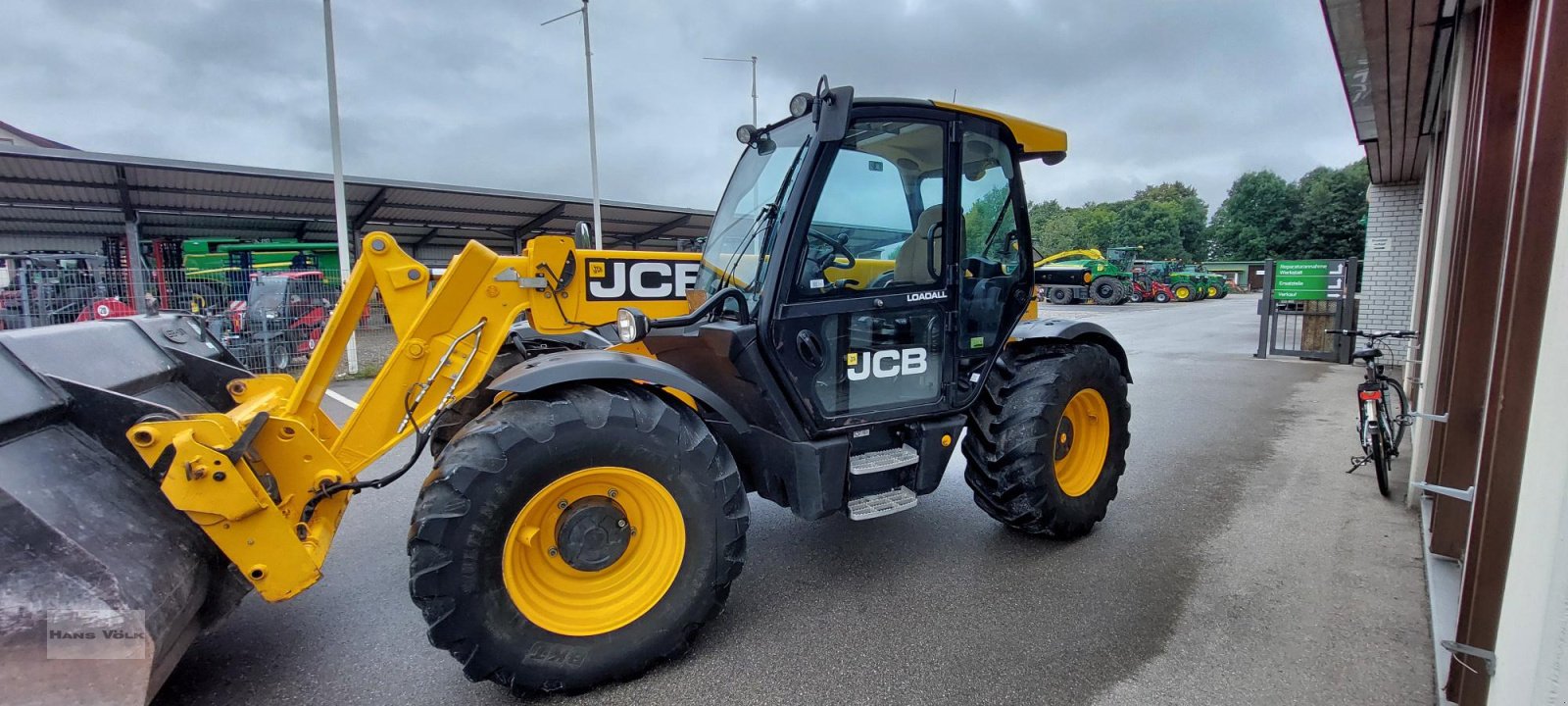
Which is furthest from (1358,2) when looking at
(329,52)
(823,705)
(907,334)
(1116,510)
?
(329,52)

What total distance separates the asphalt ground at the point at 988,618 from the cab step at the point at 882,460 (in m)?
0.60

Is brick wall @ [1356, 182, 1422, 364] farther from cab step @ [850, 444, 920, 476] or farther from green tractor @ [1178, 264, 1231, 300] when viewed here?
green tractor @ [1178, 264, 1231, 300]

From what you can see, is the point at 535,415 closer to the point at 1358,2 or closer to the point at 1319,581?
the point at 1319,581

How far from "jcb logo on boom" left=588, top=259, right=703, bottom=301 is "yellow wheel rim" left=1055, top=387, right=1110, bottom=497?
2.29 metres

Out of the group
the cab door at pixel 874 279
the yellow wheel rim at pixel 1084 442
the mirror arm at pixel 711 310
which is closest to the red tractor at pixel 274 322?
the mirror arm at pixel 711 310

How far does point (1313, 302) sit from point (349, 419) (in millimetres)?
13469

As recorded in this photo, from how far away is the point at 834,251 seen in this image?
10.3ft

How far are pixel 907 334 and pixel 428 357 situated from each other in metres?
2.09

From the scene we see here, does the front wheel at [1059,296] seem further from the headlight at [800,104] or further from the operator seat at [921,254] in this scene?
the headlight at [800,104]

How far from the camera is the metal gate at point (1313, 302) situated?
1070 cm

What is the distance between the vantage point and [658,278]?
3498mm

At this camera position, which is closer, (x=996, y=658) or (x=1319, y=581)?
(x=996, y=658)

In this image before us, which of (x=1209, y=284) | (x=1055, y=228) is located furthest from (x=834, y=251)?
(x=1055, y=228)

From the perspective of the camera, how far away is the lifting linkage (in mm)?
2244
